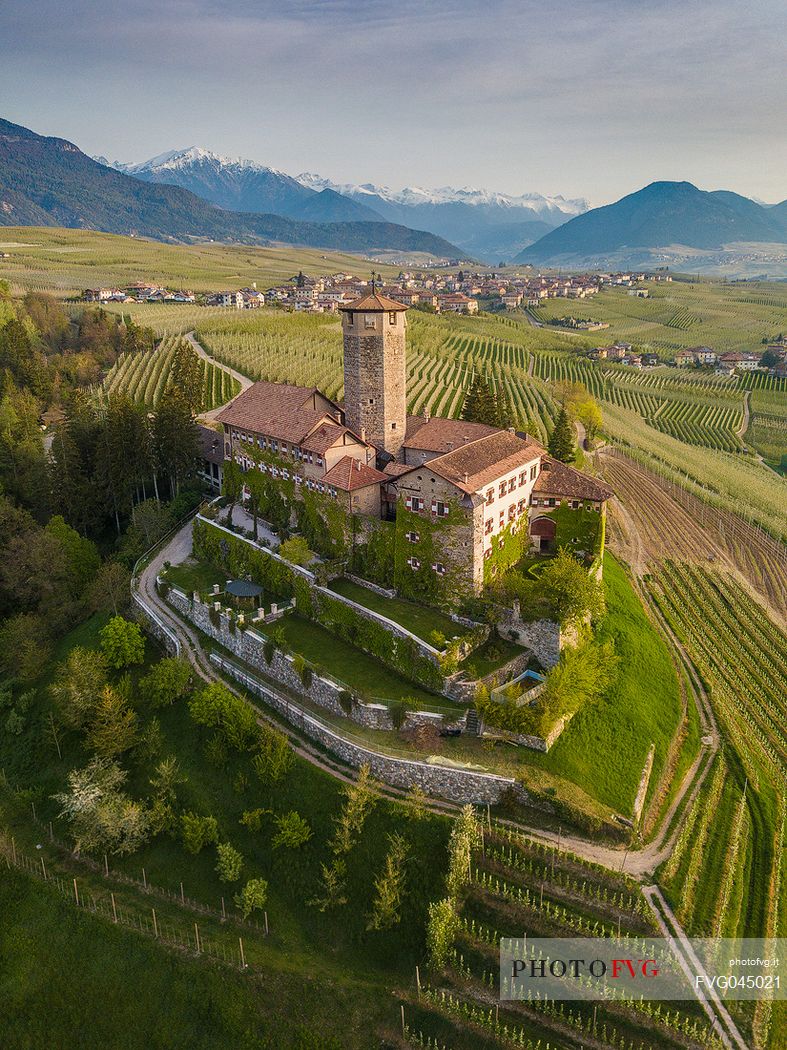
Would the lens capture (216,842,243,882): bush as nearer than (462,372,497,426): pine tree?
Yes

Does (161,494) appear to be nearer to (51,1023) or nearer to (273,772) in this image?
(273,772)

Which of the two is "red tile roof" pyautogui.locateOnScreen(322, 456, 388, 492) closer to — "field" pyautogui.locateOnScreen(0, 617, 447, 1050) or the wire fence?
"field" pyautogui.locateOnScreen(0, 617, 447, 1050)

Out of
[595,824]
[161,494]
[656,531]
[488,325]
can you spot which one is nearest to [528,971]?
[595,824]

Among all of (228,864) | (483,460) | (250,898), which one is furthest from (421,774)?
(483,460)

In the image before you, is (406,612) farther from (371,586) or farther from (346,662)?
(346,662)

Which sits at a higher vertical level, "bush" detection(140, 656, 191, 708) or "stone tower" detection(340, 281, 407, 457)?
"stone tower" detection(340, 281, 407, 457)

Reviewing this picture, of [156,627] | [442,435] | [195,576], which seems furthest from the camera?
[195,576]

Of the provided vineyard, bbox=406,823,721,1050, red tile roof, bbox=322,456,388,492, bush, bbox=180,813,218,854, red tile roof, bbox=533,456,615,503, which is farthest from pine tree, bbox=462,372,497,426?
bush, bbox=180,813,218,854
